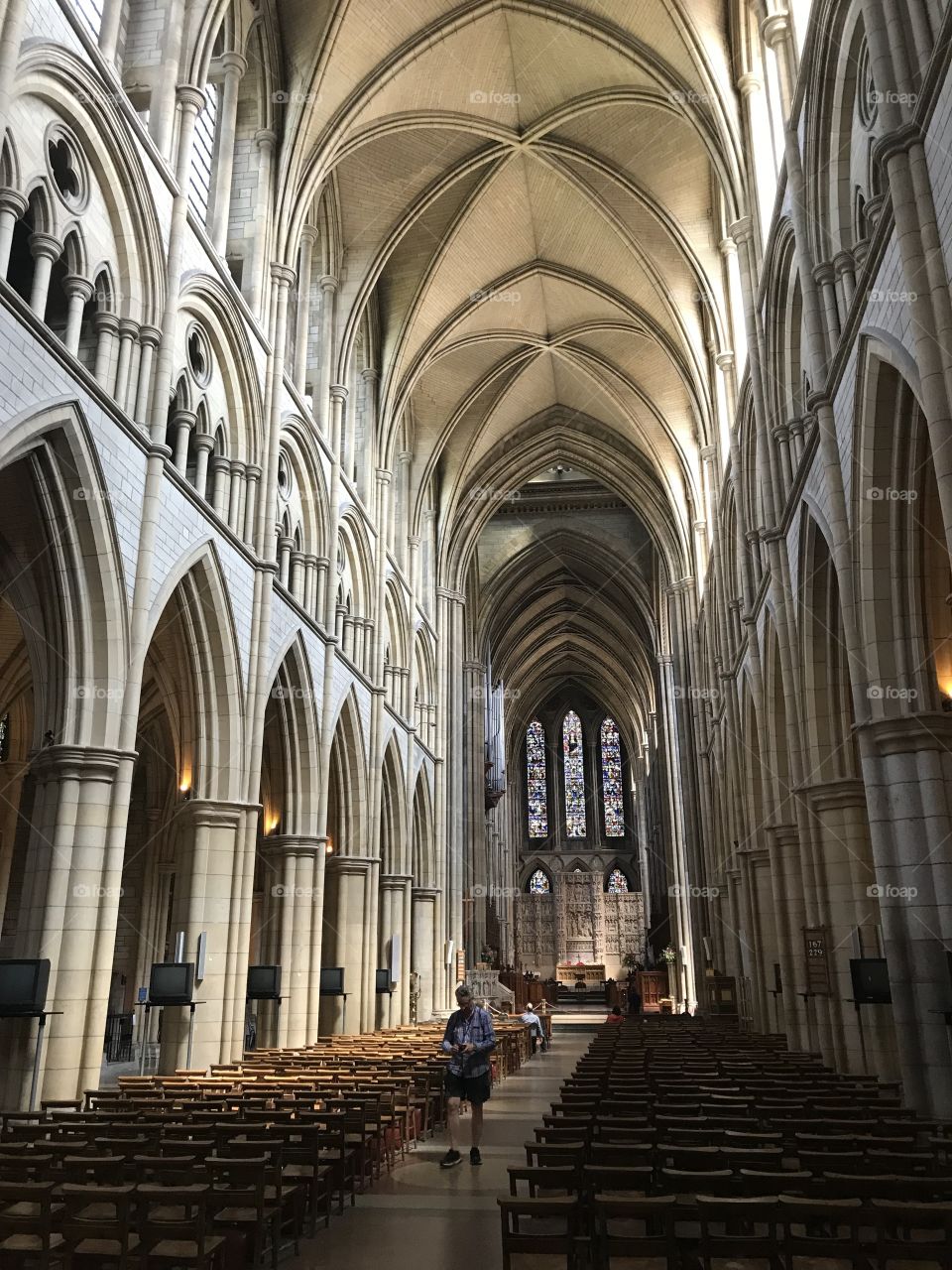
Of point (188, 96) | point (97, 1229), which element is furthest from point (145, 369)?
point (97, 1229)

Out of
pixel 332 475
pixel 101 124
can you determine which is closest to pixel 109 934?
pixel 101 124

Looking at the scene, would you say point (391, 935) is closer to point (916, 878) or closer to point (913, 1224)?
point (916, 878)

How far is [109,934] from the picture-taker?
39.9 ft

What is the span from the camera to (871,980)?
11508 mm

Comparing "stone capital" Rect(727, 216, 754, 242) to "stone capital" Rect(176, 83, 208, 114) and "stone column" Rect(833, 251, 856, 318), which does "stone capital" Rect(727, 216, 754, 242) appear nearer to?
"stone column" Rect(833, 251, 856, 318)

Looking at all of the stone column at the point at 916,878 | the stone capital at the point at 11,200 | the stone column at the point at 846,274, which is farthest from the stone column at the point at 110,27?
the stone column at the point at 916,878

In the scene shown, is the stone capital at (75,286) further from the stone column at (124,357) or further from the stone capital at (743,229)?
the stone capital at (743,229)

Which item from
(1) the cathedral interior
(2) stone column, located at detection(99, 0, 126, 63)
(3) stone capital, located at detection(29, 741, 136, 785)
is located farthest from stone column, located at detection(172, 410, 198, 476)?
(3) stone capital, located at detection(29, 741, 136, 785)

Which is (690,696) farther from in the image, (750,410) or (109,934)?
(109,934)

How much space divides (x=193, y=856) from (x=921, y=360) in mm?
12517

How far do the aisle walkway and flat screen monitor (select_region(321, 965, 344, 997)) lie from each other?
10.5 m

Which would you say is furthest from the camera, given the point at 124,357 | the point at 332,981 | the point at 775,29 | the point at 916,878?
the point at 332,981

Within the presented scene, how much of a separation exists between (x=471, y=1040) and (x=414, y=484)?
25.3 meters

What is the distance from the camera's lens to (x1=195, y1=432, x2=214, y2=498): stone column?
16.1 meters
